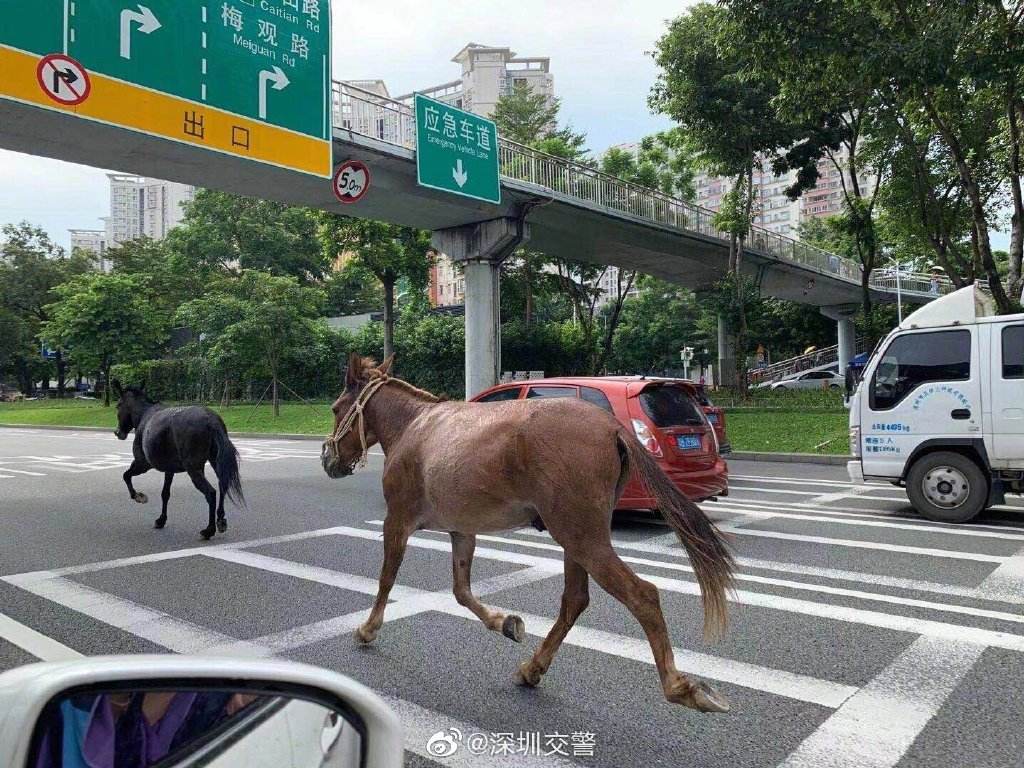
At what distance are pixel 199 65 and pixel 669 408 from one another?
8.47 m

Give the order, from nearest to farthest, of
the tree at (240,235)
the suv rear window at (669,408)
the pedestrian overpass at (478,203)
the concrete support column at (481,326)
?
1. the suv rear window at (669,408)
2. the pedestrian overpass at (478,203)
3. the concrete support column at (481,326)
4. the tree at (240,235)

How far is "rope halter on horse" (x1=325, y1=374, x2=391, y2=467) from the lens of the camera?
5117mm

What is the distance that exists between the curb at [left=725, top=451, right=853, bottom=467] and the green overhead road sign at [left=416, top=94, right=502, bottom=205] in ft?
25.9

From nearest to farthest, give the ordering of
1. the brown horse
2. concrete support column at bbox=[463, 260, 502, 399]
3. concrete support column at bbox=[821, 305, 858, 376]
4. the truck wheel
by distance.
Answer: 1. the brown horse
2. the truck wheel
3. concrete support column at bbox=[463, 260, 502, 399]
4. concrete support column at bbox=[821, 305, 858, 376]

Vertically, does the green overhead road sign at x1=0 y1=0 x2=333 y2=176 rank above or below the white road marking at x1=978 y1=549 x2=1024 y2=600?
above

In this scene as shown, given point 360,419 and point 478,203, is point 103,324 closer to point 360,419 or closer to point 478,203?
point 478,203

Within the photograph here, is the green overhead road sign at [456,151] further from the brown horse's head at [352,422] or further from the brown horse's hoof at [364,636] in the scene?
the brown horse's hoof at [364,636]

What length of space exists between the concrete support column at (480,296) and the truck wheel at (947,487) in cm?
1229

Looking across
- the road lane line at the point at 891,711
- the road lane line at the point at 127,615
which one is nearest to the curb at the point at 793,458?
the road lane line at the point at 891,711

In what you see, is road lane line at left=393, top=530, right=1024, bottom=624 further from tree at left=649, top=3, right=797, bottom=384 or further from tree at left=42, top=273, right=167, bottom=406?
tree at left=42, top=273, right=167, bottom=406

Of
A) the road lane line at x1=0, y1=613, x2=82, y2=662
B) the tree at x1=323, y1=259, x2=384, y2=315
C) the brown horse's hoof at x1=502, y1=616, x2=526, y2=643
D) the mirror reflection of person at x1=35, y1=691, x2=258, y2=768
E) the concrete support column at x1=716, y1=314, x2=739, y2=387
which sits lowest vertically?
the road lane line at x1=0, y1=613, x2=82, y2=662

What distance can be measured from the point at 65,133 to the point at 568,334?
86.6ft

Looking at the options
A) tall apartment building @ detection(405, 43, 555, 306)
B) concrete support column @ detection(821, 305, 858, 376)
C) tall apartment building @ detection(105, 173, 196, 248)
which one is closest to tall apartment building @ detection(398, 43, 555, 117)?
tall apartment building @ detection(405, 43, 555, 306)

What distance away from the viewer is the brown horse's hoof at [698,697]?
3.10 m
